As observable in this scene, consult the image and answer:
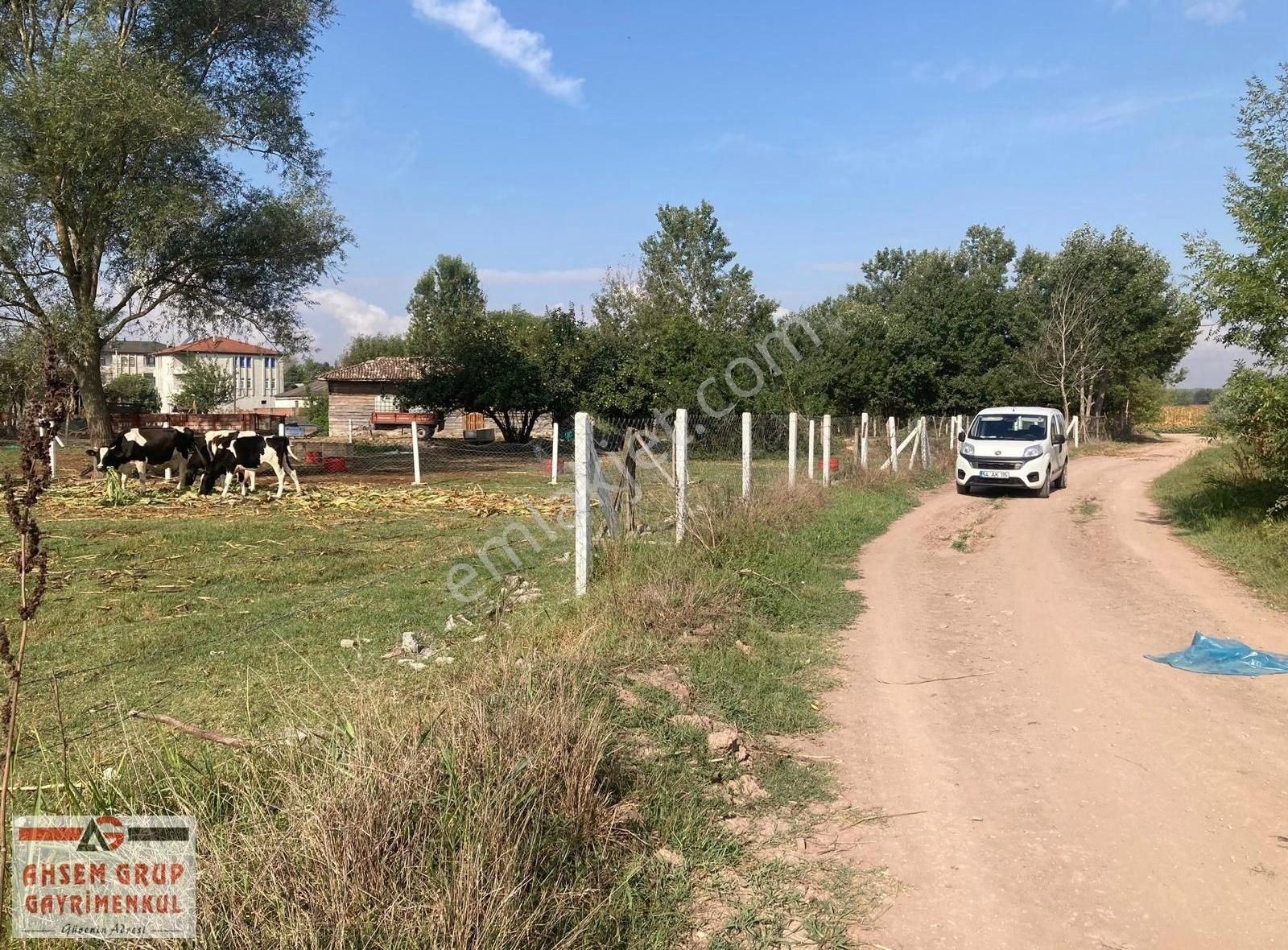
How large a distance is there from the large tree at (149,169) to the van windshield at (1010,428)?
18.9m

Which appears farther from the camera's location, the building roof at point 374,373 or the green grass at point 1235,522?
the building roof at point 374,373

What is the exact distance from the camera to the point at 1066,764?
16.1ft

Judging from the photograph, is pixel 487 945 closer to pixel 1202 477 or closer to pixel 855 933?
pixel 855 933

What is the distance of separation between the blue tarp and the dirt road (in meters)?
0.15

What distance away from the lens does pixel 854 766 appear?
5.00 m

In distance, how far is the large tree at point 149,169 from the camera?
19781 millimetres

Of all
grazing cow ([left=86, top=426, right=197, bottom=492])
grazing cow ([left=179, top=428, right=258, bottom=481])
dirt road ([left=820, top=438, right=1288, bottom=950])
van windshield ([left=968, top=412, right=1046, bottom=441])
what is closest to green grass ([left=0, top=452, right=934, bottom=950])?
dirt road ([left=820, top=438, right=1288, bottom=950])

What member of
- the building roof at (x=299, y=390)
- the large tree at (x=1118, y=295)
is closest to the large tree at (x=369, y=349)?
the building roof at (x=299, y=390)

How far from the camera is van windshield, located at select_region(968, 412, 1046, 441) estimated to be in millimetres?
19000

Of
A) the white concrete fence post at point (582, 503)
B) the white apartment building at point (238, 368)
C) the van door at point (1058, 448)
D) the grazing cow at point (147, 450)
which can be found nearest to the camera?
the white concrete fence post at point (582, 503)

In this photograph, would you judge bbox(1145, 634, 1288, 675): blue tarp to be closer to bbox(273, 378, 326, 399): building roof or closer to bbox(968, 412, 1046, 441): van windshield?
bbox(968, 412, 1046, 441): van windshield

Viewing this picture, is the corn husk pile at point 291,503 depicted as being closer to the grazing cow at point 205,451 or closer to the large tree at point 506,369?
the grazing cow at point 205,451

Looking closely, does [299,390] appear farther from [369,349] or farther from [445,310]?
[445,310]

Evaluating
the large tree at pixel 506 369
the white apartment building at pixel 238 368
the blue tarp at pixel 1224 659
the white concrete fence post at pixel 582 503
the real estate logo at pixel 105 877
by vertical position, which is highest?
the white apartment building at pixel 238 368
